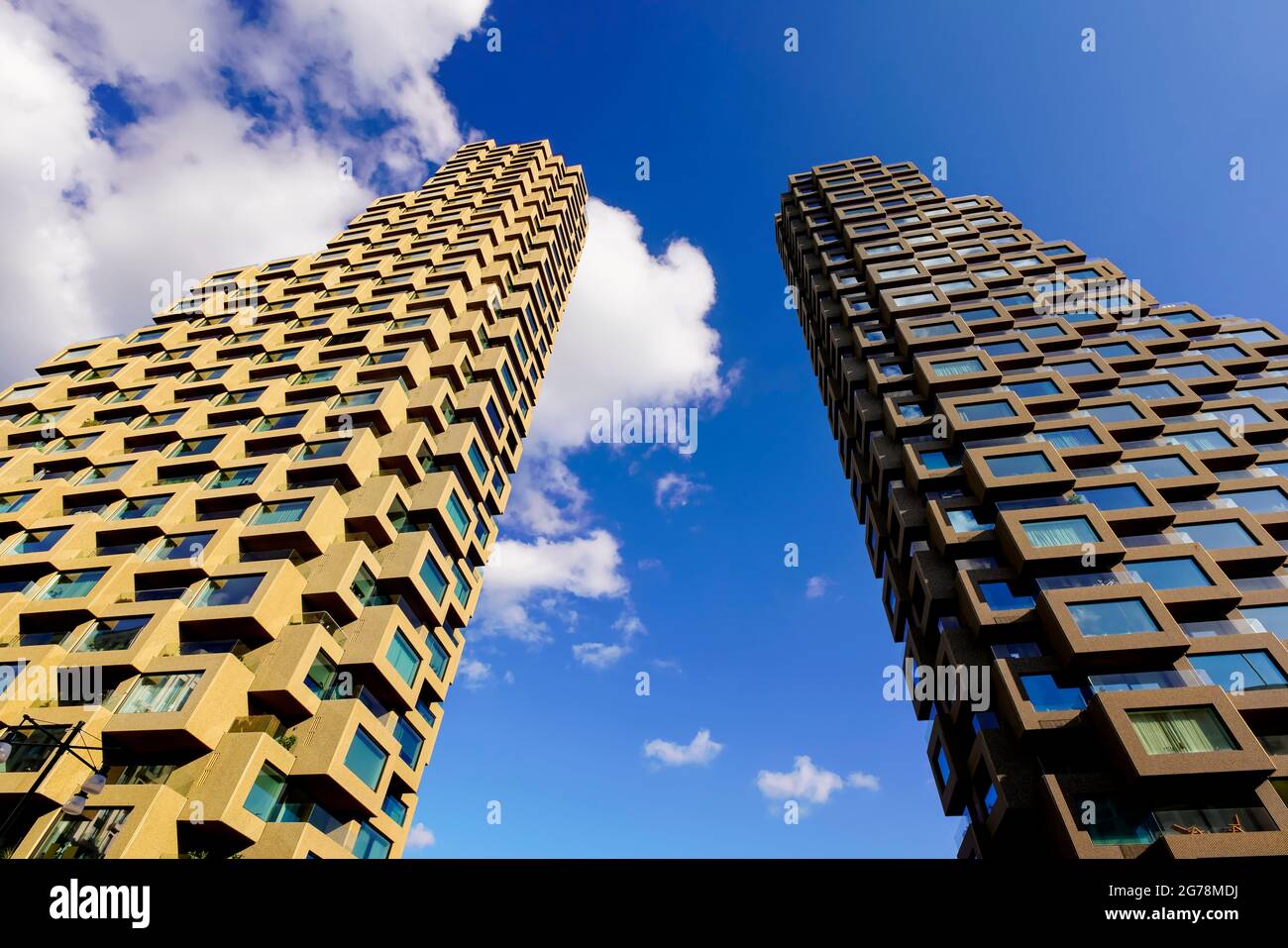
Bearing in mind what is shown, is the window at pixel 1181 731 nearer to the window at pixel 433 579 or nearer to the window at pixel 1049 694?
the window at pixel 1049 694

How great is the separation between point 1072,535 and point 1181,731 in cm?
840

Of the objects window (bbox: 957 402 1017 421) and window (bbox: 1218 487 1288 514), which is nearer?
window (bbox: 1218 487 1288 514)

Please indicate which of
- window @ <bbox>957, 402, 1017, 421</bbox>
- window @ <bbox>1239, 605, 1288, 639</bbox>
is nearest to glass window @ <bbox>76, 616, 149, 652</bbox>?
window @ <bbox>957, 402, 1017, 421</bbox>

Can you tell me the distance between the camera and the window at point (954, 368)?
36.9 metres

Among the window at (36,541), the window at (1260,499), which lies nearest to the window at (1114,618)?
the window at (1260,499)

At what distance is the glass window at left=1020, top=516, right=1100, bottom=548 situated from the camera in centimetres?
2669

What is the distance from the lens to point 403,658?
2647 centimetres

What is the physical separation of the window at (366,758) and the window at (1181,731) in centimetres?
2363

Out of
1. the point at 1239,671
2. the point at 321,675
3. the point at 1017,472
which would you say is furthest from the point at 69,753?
the point at 1239,671

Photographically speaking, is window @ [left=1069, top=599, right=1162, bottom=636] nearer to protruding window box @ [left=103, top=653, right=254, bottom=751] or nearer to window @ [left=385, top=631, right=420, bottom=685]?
window @ [left=385, top=631, right=420, bottom=685]

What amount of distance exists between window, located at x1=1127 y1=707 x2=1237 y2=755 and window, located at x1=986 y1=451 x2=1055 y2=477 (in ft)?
38.3

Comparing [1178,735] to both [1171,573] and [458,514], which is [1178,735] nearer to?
[1171,573]

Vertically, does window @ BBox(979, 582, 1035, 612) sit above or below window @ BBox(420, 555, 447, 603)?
below

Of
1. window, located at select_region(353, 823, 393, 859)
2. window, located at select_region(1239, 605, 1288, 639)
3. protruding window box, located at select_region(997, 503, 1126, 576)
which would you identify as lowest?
window, located at select_region(353, 823, 393, 859)
